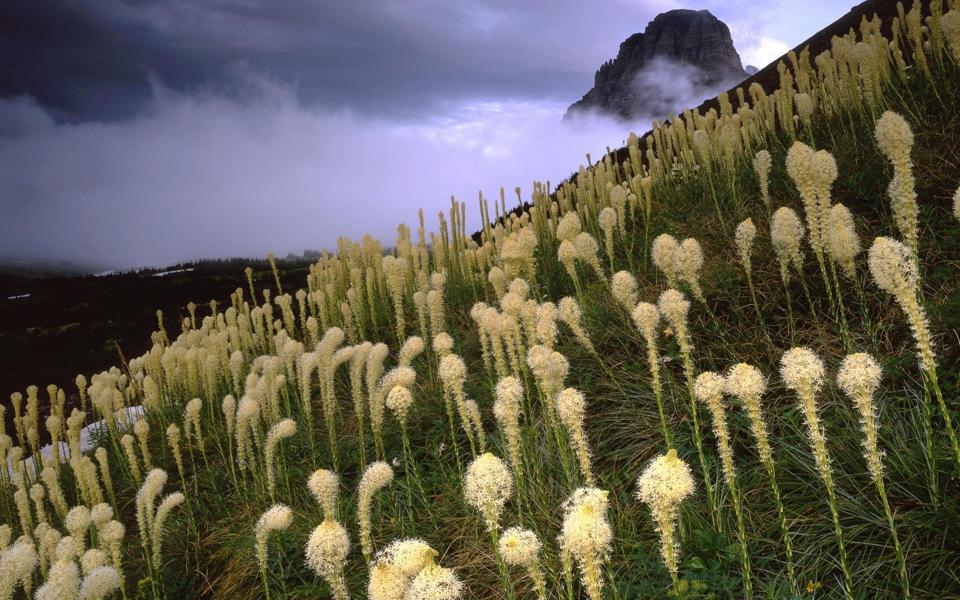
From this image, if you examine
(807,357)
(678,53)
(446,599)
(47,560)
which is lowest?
(47,560)

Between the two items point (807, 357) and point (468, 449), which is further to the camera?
point (468, 449)

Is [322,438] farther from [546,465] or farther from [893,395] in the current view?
[893,395]

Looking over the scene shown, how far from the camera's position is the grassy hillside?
2.15 meters

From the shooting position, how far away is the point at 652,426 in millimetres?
3627

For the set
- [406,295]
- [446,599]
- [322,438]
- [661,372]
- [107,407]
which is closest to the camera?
[446,599]

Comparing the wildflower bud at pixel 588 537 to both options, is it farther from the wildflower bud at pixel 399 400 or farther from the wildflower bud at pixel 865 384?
the wildflower bud at pixel 399 400

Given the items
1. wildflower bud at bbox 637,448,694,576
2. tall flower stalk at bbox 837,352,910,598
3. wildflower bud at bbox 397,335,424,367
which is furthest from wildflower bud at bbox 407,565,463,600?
wildflower bud at bbox 397,335,424,367

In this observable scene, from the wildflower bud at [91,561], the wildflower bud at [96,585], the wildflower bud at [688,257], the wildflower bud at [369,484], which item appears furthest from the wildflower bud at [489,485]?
the wildflower bud at [91,561]

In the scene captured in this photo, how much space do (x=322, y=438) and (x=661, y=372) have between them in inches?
128

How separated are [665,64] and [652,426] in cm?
16839

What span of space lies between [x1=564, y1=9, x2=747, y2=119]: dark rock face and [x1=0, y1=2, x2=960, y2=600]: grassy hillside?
14469cm

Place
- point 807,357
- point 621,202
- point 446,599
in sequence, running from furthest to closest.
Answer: point 621,202, point 807,357, point 446,599

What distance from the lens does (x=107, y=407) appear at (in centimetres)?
656

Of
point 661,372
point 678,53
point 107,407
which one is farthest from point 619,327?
→ point 678,53
